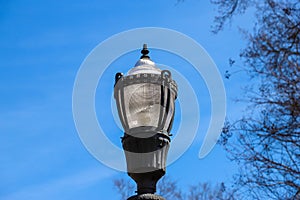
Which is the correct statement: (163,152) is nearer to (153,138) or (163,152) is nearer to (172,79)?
(153,138)

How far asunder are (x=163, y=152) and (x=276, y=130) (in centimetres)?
264

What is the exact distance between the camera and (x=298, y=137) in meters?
6.11

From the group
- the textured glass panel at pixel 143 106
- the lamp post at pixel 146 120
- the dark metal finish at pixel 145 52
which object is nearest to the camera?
the lamp post at pixel 146 120

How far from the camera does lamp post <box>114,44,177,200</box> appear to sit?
3.76 m

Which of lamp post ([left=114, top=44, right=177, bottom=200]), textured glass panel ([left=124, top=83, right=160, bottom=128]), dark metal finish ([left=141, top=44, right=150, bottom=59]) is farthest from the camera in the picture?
dark metal finish ([left=141, top=44, right=150, bottom=59])

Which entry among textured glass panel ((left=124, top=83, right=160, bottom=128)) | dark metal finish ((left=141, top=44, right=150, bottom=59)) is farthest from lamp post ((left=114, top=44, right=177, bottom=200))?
dark metal finish ((left=141, top=44, right=150, bottom=59))

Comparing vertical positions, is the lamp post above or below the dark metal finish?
below

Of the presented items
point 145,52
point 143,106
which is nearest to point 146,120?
point 143,106

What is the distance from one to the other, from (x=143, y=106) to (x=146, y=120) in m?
0.12

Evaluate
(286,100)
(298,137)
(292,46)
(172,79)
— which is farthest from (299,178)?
(172,79)

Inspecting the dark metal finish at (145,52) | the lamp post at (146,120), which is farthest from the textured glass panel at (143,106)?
the dark metal finish at (145,52)

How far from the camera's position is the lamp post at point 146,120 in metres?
3.76

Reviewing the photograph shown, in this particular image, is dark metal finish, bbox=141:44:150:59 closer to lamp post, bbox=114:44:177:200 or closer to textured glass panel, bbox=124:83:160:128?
lamp post, bbox=114:44:177:200

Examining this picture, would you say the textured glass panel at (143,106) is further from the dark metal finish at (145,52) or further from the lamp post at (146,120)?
the dark metal finish at (145,52)
